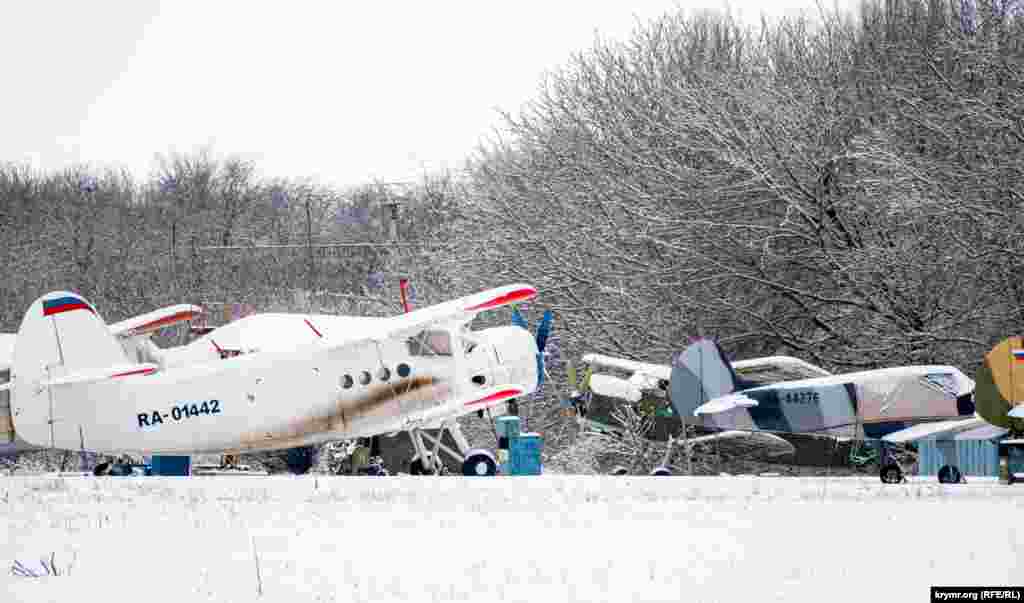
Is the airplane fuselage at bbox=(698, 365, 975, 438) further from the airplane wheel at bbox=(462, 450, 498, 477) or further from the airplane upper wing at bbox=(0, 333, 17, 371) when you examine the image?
the airplane upper wing at bbox=(0, 333, 17, 371)

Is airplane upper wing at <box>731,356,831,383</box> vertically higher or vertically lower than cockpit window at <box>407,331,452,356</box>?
lower

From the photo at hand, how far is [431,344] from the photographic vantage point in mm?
21609

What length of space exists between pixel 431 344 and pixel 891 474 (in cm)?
637

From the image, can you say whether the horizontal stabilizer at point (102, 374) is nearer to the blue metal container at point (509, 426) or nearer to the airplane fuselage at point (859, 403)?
the blue metal container at point (509, 426)

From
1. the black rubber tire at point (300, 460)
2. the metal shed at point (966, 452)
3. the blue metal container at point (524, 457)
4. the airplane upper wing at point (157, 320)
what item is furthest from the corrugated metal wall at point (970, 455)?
the airplane upper wing at point (157, 320)

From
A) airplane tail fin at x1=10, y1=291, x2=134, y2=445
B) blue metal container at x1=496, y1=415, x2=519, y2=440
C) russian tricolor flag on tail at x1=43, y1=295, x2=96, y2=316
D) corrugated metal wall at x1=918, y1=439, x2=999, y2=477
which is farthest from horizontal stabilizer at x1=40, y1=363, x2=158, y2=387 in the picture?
corrugated metal wall at x1=918, y1=439, x2=999, y2=477

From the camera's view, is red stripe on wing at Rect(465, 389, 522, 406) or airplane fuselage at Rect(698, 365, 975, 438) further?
red stripe on wing at Rect(465, 389, 522, 406)

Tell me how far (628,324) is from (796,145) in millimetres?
5674

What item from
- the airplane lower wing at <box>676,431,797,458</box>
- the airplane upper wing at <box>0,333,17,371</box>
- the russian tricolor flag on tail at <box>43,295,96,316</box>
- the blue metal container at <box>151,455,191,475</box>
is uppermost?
the russian tricolor flag on tail at <box>43,295,96,316</box>

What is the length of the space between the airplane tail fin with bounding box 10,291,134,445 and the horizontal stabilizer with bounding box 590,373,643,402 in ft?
28.1

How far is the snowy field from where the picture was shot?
32.1 feet

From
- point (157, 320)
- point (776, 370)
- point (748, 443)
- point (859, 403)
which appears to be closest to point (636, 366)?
point (748, 443)

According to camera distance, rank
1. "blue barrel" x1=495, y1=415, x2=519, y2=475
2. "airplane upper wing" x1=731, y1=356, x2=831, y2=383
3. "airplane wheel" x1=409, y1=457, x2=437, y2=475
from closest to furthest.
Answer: "airplane wheel" x1=409, y1=457, x2=437, y2=475
"blue barrel" x1=495, y1=415, x2=519, y2=475
"airplane upper wing" x1=731, y1=356, x2=831, y2=383

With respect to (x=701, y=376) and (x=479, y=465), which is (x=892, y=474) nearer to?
(x=701, y=376)
